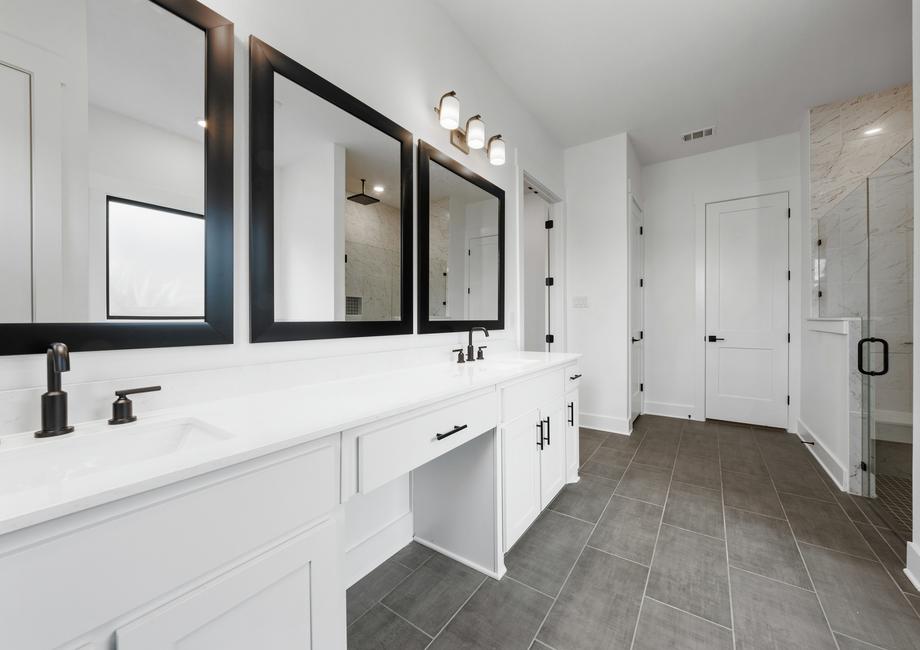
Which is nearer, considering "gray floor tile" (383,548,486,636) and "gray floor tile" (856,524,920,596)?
"gray floor tile" (383,548,486,636)

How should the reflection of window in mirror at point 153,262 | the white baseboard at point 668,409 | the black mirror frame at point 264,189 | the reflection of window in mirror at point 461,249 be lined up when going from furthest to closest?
1. the white baseboard at point 668,409
2. the reflection of window in mirror at point 461,249
3. the black mirror frame at point 264,189
4. the reflection of window in mirror at point 153,262

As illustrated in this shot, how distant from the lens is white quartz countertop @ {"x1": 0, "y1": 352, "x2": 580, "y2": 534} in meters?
0.52

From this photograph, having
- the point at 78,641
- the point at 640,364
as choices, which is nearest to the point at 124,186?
the point at 78,641

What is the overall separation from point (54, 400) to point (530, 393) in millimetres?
1642

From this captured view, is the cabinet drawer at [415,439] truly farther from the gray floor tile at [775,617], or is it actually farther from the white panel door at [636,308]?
the white panel door at [636,308]

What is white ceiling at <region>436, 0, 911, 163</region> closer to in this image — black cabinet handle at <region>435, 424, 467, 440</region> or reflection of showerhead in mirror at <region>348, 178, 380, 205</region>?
reflection of showerhead in mirror at <region>348, 178, 380, 205</region>

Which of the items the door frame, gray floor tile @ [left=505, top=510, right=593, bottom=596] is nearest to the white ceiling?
the door frame

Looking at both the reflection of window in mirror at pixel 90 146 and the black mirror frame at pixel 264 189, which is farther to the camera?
the black mirror frame at pixel 264 189

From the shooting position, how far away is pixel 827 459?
8.64 feet

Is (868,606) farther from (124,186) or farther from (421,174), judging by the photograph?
(124,186)

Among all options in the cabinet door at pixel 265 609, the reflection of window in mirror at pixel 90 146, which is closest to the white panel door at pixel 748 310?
the cabinet door at pixel 265 609

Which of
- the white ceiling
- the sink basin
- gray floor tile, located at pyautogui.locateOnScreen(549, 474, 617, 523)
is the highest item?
the white ceiling

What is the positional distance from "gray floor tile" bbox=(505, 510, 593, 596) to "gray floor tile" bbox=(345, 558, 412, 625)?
495 mm

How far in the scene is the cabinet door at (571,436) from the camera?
233 centimetres
